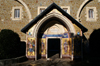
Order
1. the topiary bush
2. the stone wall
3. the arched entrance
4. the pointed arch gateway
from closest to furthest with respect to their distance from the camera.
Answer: the topiary bush < the pointed arch gateway < the arched entrance < the stone wall

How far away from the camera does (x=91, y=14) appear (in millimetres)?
12422

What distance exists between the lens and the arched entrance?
30.1 ft

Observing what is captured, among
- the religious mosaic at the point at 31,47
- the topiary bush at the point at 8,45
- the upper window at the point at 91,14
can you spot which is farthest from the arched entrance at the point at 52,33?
the upper window at the point at 91,14

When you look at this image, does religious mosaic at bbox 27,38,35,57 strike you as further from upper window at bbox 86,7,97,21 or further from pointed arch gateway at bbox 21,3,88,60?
upper window at bbox 86,7,97,21

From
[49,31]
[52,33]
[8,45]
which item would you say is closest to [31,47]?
[8,45]

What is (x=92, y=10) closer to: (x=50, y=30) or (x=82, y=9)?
(x=82, y=9)

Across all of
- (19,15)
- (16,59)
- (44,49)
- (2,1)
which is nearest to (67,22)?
(44,49)

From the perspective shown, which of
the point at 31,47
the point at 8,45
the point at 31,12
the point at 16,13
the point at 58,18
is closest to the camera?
the point at 8,45

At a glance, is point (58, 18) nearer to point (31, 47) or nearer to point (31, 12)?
point (31, 47)

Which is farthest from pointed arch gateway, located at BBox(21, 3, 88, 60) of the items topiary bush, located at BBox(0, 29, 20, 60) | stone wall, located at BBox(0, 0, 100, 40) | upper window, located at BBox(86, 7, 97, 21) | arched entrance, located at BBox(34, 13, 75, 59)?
upper window, located at BBox(86, 7, 97, 21)

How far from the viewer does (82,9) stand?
483 inches

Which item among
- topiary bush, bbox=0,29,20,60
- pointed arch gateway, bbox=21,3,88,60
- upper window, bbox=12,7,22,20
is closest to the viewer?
topiary bush, bbox=0,29,20,60

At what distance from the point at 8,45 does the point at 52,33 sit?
4.93 m

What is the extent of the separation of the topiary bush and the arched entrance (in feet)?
7.42
